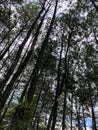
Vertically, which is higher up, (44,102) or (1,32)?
(1,32)

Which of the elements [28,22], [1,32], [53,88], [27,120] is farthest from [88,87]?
[27,120]

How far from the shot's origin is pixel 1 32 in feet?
51.3

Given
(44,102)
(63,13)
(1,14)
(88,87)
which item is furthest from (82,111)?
(1,14)

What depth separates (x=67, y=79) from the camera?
14195mm

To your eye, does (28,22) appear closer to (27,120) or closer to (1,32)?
(1,32)

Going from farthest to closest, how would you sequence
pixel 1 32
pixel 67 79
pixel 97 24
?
pixel 1 32, pixel 67 79, pixel 97 24

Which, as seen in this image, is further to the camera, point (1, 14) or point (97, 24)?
point (97, 24)

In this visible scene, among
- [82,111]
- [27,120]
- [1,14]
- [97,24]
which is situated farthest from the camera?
[82,111]

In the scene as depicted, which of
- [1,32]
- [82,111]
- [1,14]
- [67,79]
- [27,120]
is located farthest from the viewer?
[82,111]

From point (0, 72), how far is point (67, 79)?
576 cm

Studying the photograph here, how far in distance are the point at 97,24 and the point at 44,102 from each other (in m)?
8.40

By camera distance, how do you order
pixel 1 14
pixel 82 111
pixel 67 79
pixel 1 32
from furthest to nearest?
1. pixel 82 111
2. pixel 1 32
3. pixel 67 79
4. pixel 1 14

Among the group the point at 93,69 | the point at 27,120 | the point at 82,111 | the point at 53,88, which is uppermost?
the point at 93,69

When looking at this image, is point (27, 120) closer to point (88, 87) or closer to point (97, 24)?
point (97, 24)
